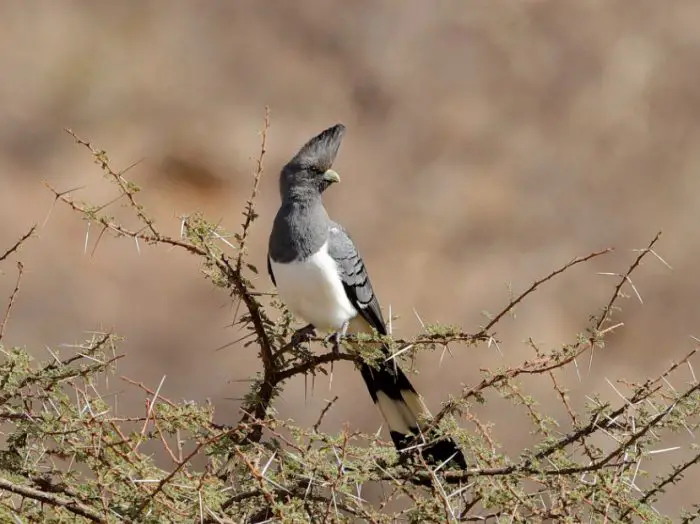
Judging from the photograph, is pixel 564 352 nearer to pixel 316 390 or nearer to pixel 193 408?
pixel 193 408

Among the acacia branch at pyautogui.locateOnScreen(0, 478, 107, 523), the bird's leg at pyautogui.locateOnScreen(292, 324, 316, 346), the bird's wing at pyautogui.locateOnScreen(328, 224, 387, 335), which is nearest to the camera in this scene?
the acacia branch at pyautogui.locateOnScreen(0, 478, 107, 523)

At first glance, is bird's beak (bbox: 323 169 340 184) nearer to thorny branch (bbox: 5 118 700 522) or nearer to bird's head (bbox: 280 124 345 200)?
bird's head (bbox: 280 124 345 200)

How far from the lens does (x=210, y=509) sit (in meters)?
1.33

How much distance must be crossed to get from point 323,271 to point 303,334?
0.53ft

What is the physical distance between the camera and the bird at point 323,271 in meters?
2.32

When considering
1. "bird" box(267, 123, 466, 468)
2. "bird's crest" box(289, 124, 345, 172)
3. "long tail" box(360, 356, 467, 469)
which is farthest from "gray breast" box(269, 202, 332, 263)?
"long tail" box(360, 356, 467, 469)

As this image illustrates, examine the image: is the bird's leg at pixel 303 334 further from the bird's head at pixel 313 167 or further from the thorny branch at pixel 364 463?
the thorny branch at pixel 364 463

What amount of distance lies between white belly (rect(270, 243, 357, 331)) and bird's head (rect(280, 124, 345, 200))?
16cm

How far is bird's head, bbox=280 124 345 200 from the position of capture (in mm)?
2428

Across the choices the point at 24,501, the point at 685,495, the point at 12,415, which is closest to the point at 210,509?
the point at 24,501

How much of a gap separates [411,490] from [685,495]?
Answer: 3140 millimetres

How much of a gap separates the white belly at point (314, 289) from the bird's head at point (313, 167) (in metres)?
0.16

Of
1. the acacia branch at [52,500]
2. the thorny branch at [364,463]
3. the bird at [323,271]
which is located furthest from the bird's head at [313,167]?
the acacia branch at [52,500]

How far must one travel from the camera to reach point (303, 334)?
2.32 meters
